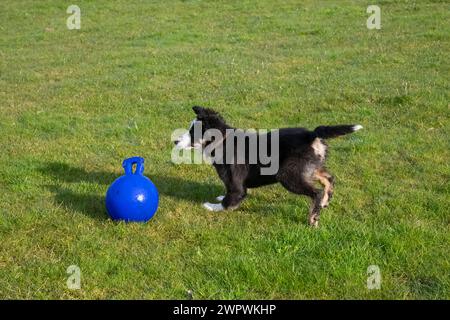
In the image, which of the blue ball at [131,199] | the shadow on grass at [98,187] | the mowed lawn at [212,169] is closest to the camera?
the mowed lawn at [212,169]

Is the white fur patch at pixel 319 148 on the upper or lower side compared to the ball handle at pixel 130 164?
upper

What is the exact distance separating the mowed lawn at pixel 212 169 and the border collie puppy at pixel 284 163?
0.94 feet

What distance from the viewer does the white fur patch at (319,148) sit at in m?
6.37

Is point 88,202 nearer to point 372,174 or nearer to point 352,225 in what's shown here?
point 352,225

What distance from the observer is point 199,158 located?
8898 mm

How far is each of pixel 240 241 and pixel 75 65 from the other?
12149 millimetres

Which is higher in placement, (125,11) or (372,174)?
(125,11)

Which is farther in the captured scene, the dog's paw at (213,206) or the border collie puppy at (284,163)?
the dog's paw at (213,206)

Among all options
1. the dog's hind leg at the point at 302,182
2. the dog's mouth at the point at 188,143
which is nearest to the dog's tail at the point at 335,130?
the dog's hind leg at the point at 302,182

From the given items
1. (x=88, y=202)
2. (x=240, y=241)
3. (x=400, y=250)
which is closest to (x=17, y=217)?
(x=88, y=202)

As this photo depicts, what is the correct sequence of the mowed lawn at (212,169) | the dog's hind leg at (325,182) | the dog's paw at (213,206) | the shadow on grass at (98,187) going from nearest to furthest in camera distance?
the mowed lawn at (212,169)
the dog's hind leg at (325,182)
the dog's paw at (213,206)
the shadow on grass at (98,187)

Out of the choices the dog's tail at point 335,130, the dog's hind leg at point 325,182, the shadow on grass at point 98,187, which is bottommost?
the shadow on grass at point 98,187

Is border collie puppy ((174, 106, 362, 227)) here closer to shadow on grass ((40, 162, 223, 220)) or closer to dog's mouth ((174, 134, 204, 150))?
dog's mouth ((174, 134, 204, 150))

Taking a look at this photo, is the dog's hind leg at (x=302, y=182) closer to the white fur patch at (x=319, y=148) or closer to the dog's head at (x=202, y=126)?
the white fur patch at (x=319, y=148)
